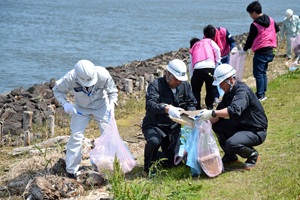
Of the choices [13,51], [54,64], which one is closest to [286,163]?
[54,64]

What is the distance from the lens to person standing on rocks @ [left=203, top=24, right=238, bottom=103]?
6.76 m

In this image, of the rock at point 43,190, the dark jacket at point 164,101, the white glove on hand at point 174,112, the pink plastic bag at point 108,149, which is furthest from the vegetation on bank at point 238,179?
the white glove on hand at point 174,112

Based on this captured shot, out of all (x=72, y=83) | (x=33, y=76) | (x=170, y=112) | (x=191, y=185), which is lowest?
(x=33, y=76)

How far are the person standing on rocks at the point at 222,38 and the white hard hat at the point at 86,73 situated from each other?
3.24 m

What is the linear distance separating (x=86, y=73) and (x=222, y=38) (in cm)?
396

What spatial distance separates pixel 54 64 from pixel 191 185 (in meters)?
16.2

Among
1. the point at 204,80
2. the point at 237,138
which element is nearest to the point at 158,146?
the point at 237,138

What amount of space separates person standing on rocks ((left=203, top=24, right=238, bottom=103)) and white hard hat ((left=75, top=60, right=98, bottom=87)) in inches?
128

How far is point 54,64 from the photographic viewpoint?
18594mm

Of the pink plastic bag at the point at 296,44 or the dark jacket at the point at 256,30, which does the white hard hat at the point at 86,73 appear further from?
the pink plastic bag at the point at 296,44

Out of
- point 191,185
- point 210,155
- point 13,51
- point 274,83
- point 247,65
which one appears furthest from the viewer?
point 13,51

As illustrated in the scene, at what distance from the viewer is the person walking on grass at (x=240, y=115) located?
4020mm

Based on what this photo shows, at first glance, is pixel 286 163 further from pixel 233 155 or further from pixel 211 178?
pixel 211 178

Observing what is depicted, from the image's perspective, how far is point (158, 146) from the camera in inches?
170
